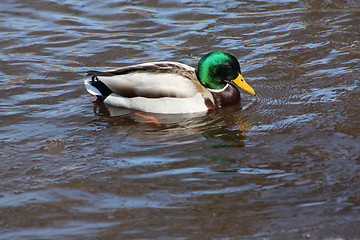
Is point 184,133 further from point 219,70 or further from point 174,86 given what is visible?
point 219,70

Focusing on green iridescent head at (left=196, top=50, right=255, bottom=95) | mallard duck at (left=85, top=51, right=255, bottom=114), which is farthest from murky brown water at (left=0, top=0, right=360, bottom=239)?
green iridescent head at (left=196, top=50, right=255, bottom=95)

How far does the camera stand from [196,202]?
4.70 metres

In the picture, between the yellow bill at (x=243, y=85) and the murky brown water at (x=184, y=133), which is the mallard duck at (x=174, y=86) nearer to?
the yellow bill at (x=243, y=85)

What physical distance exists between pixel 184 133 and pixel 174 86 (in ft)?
2.57

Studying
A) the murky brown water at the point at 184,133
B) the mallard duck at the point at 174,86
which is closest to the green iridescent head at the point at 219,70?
the mallard duck at the point at 174,86

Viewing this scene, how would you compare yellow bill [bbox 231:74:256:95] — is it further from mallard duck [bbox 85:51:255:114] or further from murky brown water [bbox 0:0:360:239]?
murky brown water [bbox 0:0:360:239]

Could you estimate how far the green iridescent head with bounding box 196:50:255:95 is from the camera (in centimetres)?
720

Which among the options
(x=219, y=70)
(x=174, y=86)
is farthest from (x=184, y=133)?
(x=219, y=70)

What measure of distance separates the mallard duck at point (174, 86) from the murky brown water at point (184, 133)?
16cm

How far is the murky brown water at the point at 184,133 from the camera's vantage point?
449 centimetres

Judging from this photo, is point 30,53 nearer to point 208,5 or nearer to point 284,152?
point 208,5

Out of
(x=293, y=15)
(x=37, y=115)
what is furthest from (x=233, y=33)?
(x=37, y=115)

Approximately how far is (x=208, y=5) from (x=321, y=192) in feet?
22.2

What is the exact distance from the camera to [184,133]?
21.1 ft
